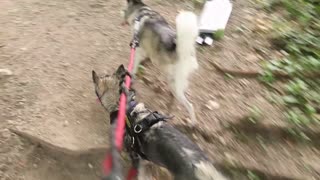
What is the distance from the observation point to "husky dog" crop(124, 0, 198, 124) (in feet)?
9.34

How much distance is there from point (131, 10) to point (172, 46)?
94 cm

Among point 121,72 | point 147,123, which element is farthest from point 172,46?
point 147,123

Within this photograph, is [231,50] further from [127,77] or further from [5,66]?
[5,66]

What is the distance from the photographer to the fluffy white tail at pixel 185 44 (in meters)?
2.81

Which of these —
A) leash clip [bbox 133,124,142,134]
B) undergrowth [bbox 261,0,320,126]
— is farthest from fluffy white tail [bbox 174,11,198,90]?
undergrowth [bbox 261,0,320,126]

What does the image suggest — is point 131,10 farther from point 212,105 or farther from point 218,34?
point 212,105

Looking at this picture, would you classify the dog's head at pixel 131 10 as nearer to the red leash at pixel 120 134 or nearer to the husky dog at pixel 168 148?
the husky dog at pixel 168 148

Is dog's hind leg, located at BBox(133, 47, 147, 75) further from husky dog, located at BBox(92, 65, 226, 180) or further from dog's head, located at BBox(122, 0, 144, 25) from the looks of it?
husky dog, located at BBox(92, 65, 226, 180)

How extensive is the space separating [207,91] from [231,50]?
62 cm

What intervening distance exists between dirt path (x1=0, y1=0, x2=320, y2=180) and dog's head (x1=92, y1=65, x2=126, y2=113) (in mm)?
335

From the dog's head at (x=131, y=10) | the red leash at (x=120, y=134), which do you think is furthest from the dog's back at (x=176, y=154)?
the dog's head at (x=131, y=10)

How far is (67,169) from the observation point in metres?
3.12

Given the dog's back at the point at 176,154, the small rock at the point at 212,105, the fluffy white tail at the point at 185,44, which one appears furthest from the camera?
the small rock at the point at 212,105

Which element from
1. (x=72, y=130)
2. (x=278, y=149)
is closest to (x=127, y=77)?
(x=72, y=130)
